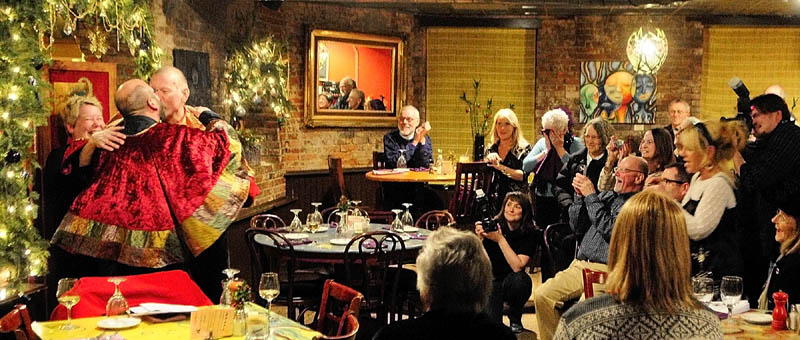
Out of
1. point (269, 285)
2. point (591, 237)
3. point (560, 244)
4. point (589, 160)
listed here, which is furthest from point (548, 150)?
point (269, 285)

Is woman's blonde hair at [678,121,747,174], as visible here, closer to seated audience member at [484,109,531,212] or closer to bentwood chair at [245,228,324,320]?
bentwood chair at [245,228,324,320]

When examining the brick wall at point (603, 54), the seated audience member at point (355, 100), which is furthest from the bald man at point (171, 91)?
the brick wall at point (603, 54)

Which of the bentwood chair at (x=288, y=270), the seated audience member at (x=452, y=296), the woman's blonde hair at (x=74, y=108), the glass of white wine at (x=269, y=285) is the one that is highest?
the woman's blonde hair at (x=74, y=108)

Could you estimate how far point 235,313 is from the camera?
130 inches

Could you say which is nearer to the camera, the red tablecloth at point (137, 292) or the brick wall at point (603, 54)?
the red tablecloth at point (137, 292)

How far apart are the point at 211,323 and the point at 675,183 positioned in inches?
109

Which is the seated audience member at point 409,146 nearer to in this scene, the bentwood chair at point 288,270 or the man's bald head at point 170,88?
the bentwood chair at point 288,270

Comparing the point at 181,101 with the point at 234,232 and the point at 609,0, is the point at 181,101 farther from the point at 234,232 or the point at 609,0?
the point at 609,0

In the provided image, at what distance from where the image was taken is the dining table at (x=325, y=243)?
5.30 meters

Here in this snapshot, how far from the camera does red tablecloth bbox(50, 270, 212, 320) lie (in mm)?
3734

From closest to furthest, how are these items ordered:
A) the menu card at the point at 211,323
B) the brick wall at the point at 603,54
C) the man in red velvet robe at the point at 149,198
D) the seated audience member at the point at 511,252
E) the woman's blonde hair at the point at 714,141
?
the menu card at the point at 211,323, the man in red velvet robe at the point at 149,198, the woman's blonde hair at the point at 714,141, the seated audience member at the point at 511,252, the brick wall at the point at 603,54

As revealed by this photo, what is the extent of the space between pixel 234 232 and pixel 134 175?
11.8ft

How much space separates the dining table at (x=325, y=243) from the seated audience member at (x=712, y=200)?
1.68 metres

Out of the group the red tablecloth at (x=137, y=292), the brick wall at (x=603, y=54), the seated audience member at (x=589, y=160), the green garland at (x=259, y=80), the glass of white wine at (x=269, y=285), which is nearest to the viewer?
the glass of white wine at (x=269, y=285)
